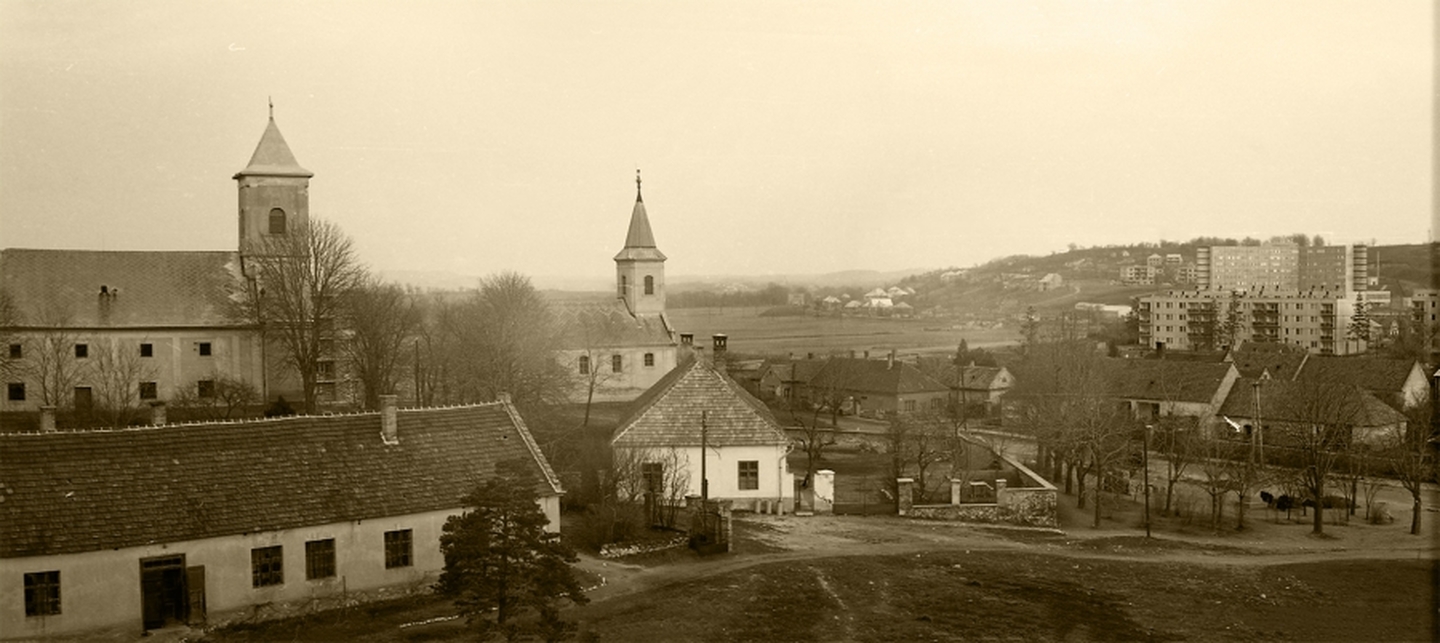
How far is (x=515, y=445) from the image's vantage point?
1084 inches

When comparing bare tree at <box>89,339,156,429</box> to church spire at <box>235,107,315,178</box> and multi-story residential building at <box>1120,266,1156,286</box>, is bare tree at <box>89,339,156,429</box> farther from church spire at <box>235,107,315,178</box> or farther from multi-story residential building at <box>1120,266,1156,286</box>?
multi-story residential building at <box>1120,266,1156,286</box>

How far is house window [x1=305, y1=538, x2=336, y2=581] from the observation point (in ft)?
77.3

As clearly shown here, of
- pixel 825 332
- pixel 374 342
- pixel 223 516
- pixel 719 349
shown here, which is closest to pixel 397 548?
pixel 223 516

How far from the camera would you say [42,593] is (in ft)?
68.7

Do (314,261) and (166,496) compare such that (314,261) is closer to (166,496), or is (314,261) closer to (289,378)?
(289,378)

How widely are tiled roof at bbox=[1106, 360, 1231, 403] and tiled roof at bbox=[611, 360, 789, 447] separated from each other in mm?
29431

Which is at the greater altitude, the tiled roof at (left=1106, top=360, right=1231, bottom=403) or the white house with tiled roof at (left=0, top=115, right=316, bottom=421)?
the white house with tiled roof at (left=0, top=115, right=316, bottom=421)

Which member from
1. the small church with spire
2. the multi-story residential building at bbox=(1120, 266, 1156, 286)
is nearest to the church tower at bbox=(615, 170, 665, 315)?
the small church with spire

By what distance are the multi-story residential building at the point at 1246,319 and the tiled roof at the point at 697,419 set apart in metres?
66.5

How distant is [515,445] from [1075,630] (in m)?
13.7

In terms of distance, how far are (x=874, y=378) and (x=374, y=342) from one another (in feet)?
103

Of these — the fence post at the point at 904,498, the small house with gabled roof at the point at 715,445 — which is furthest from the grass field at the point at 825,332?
the fence post at the point at 904,498

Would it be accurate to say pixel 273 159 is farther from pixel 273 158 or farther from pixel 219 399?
pixel 219 399

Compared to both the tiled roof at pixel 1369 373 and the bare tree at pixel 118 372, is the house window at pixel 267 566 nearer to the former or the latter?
the bare tree at pixel 118 372
